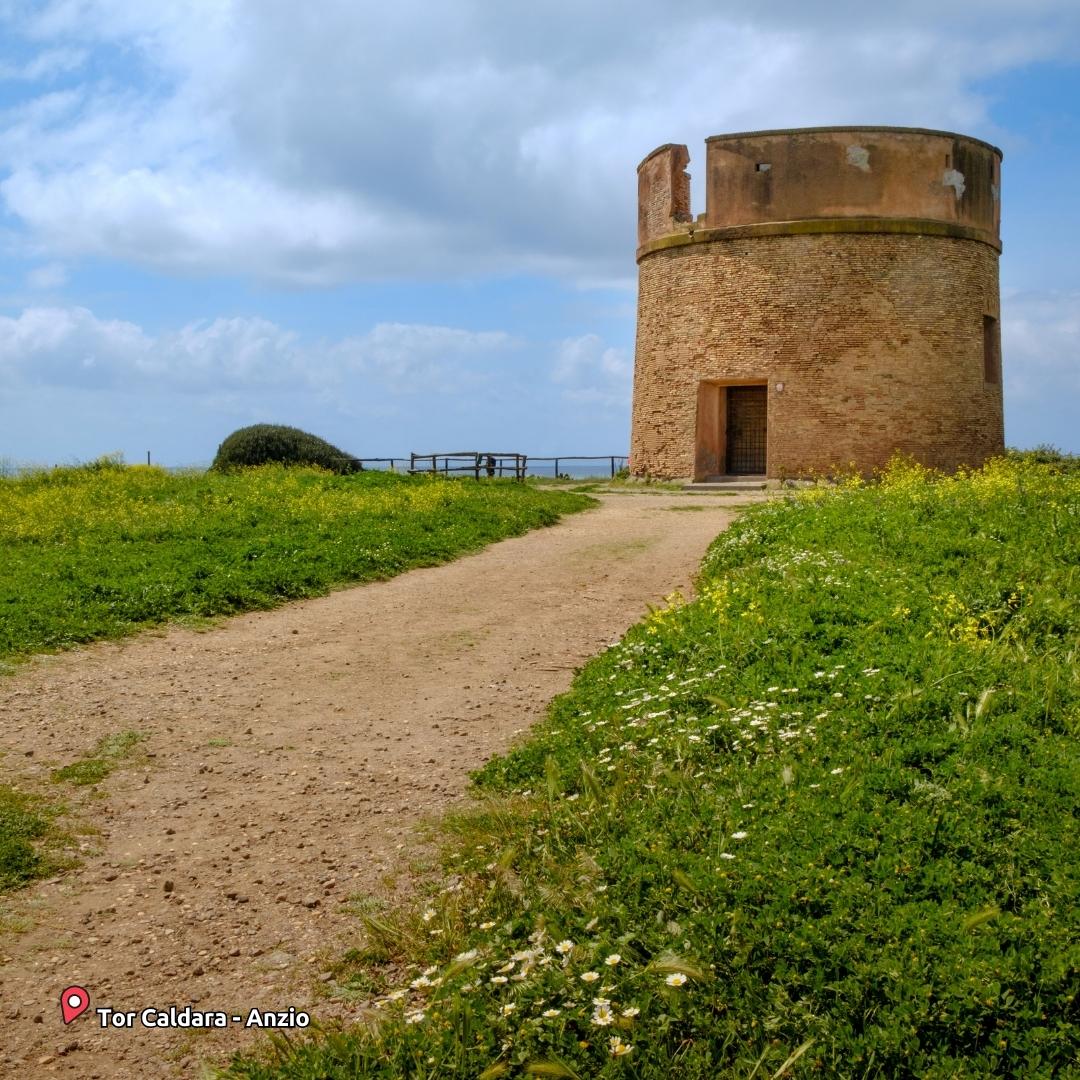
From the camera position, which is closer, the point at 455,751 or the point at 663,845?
the point at 663,845

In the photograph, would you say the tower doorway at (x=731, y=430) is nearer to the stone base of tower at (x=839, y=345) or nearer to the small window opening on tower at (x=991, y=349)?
the stone base of tower at (x=839, y=345)

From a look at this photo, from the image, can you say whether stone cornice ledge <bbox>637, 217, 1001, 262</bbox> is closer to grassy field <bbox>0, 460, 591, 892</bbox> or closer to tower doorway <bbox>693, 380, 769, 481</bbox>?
tower doorway <bbox>693, 380, 769, 481</bbox>

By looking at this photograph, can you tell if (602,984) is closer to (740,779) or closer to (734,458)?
(740,779)

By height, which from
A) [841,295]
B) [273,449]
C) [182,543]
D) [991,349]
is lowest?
[182,543]

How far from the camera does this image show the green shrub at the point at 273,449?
25.7 metres

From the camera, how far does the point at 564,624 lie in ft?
33.2

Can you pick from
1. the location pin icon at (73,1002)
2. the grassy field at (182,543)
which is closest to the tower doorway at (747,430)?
the grassy field at (182,543)

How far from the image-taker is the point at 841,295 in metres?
21.9

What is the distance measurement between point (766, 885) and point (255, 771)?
357cm

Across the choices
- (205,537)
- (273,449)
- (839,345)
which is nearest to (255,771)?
(205,537)

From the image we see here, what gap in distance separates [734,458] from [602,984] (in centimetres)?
2075

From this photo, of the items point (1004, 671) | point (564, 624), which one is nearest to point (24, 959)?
point (1004, 671)

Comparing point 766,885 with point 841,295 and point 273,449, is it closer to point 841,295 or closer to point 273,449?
point 841,295

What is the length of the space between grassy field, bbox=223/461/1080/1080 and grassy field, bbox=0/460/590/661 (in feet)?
16.3
